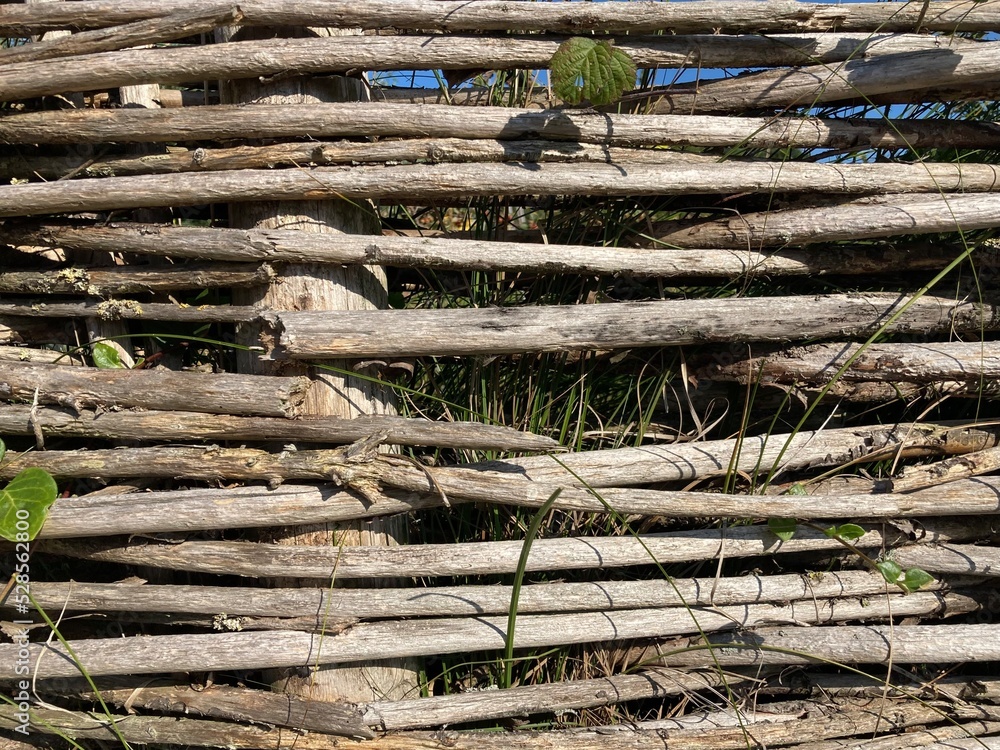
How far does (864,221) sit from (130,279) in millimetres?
1686

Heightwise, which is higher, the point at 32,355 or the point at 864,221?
the point at 864,221

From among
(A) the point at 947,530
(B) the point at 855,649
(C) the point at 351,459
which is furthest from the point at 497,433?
(A) the point at 947,530

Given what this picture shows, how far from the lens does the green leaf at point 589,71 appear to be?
162 cm

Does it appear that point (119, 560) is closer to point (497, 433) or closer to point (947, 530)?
point (497, 433)

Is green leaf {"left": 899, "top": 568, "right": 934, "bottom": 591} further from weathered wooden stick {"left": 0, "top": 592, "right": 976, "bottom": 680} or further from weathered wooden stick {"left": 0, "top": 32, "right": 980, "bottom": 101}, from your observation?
weathered wooden stick {"left": 0, "top": 32, "right": 980, "bottom": 101}

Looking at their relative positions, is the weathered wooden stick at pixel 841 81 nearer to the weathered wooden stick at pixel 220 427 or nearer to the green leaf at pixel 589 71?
the green leaf at pixel 589 71

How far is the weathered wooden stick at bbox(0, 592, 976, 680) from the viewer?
158cm

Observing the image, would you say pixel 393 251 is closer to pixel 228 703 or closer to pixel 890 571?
pixel 228 703

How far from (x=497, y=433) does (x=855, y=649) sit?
973 millimetres

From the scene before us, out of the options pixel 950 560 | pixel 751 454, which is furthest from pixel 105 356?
pixel 950 560

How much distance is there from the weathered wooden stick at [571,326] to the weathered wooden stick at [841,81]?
1.62ft

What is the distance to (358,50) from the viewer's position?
1.65 m

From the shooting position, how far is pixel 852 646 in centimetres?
172

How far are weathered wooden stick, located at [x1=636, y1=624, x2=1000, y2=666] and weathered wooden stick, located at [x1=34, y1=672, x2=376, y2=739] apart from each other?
70 cm
